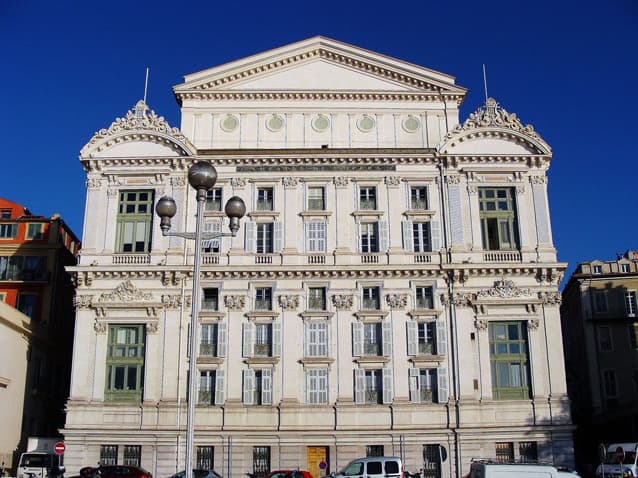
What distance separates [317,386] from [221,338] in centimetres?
667

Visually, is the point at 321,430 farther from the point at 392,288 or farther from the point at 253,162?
the point at 253,162

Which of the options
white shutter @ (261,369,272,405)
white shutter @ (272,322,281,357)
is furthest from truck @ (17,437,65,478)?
white shutter @ (272,322,281,357)

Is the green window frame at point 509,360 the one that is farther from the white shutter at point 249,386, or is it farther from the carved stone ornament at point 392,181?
the white shutter at point 249,386

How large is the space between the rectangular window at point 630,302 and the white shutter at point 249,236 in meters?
34.6

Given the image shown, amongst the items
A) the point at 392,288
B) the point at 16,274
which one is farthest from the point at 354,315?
the point at 16,274

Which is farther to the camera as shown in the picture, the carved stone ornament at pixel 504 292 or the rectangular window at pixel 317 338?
the carved stone ornament at pixel 504 292

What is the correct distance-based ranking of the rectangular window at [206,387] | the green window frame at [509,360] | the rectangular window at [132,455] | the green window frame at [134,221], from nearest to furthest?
the rectangular window at [132,455]
the rectangular window at [206,387]
the green window frame at [509,360]
the green window frame at [134,221]

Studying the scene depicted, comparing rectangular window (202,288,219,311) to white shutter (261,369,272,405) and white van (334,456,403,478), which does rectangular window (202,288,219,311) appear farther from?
white van (334,456,403,478)

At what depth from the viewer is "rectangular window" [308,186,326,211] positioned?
48906 millimetres

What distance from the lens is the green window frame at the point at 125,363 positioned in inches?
1785

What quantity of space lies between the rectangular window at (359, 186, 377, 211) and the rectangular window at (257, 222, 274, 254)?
6.17 m

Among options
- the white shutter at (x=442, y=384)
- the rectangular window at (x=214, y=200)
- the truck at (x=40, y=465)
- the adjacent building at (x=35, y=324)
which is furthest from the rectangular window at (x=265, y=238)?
the truck at (x=40, y=465)

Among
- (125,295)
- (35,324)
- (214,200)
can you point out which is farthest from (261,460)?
(35,324)

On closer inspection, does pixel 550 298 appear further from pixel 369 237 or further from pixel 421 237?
pixel 369 237
